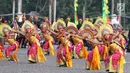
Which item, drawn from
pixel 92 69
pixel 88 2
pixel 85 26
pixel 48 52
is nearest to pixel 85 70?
pixel 92 69

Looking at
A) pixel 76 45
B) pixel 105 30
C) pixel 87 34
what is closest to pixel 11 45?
pixel 76 45

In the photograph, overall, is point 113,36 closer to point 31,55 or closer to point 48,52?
point 31,55

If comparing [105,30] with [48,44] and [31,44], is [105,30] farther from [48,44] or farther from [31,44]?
[48,44]

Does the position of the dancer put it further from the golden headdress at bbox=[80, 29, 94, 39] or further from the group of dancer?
the golden headdress at bbox=[80, 29, 94, 39]

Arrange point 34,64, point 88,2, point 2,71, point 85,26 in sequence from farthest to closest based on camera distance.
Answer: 1. point 88,2
2. point 85,26
3. point 34,64
4. point 2,71

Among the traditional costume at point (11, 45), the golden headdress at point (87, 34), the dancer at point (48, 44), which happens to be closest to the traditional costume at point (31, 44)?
the traditional costume at point (11, 45)

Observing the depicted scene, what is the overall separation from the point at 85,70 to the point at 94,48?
80 centimetres

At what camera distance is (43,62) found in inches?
796

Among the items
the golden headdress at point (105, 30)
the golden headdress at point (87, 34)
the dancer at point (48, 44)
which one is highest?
the golden headdress at point (105, 30)

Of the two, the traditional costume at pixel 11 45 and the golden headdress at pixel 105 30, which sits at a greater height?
the golden headdress at pixel 105 30

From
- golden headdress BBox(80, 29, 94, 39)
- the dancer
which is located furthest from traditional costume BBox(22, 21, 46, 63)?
the dancer

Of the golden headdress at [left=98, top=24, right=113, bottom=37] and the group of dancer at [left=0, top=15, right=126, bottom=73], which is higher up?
the golden headdress at [left=98, top=24, right=113, bottom=37]

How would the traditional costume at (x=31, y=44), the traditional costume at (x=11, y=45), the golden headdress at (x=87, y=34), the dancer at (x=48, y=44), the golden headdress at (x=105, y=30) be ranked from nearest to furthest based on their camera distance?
the golden headdress at (x=105, y=30) → the golden headdress at (x=87, y=34) → the traditional costume at (x=31, y=44) → the traditional costume at (x=11, y=45) → the dancer at (x=48, y=44)

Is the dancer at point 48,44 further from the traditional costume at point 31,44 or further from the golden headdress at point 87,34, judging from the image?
the golden headdress at point 87,34
